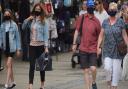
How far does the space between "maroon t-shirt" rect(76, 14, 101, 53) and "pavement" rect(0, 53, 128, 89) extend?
166cm

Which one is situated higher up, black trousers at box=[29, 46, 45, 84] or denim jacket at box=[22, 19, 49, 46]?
denim jacket at box=[22, 19, 49, 46]

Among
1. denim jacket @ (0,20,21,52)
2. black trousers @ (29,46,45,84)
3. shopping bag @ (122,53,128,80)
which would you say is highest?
denim jacket @ (0,20,21,52)

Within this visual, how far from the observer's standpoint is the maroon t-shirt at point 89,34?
426 inches

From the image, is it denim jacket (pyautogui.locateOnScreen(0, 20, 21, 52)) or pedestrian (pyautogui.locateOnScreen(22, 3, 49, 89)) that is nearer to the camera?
pedestrian (pyautogui.locateOnScreen(22, 3, 49, 89))

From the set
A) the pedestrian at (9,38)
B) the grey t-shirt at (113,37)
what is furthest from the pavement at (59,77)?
the grey t-shirt at (113,37)

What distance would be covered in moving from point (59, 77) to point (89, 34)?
3261 mm

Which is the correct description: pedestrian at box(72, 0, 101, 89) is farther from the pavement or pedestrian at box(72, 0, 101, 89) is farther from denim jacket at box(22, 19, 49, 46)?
the pavement

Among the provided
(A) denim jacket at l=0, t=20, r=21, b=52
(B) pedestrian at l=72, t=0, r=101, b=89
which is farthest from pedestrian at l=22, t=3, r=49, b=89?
(B) pedestrian at l=72, t=0, r=101, b=89

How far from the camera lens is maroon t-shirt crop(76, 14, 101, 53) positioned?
10812 millimetres

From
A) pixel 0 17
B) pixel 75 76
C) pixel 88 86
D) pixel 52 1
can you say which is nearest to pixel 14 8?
pixel 52 1

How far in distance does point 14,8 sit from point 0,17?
2932 mm

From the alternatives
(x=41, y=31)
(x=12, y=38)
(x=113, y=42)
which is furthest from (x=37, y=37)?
(x=113, y=42)

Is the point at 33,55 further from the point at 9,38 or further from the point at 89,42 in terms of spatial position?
the point at 89,42

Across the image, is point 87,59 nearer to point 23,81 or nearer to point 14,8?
point 23,81
